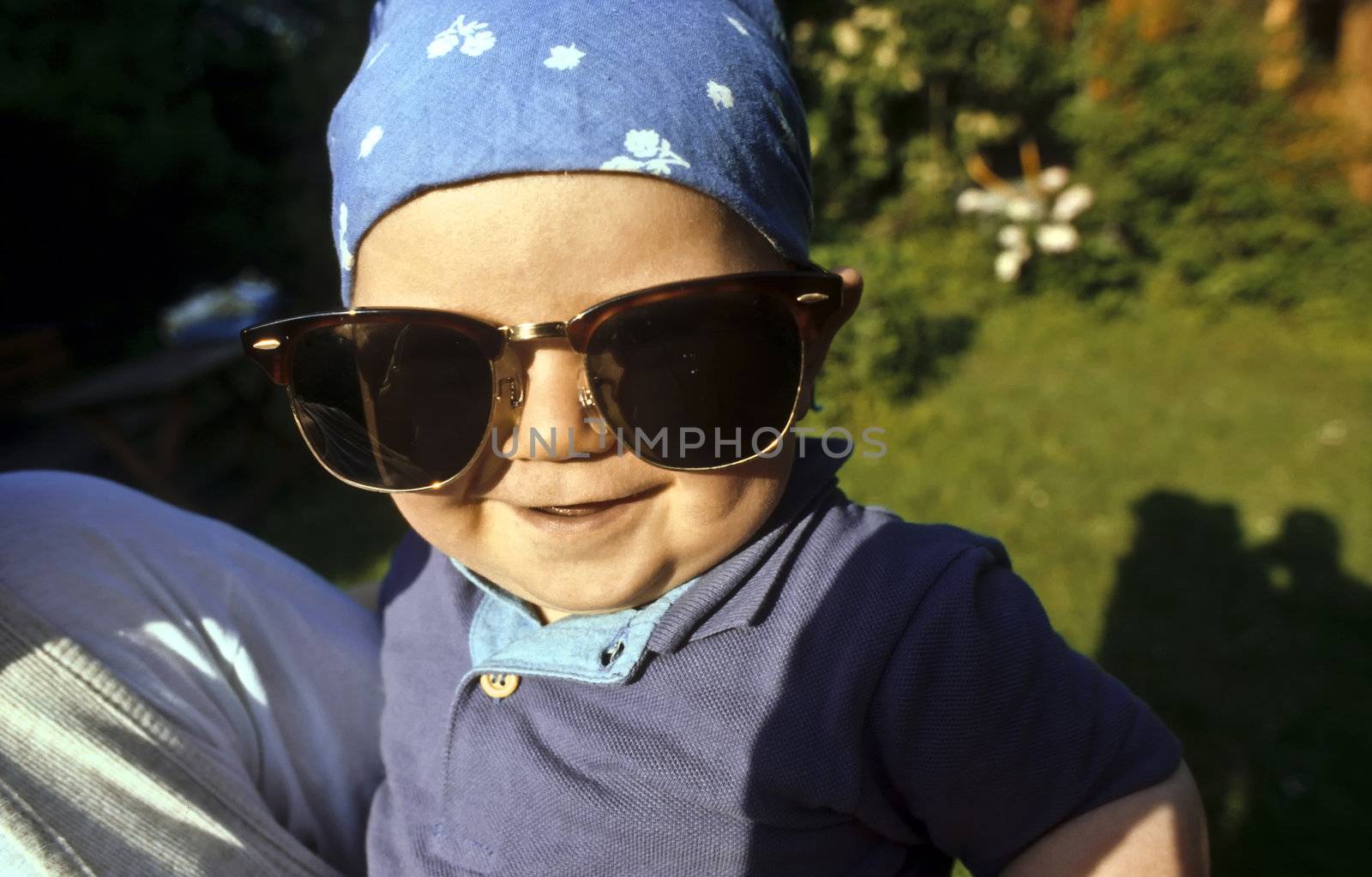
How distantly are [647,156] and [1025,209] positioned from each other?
6.36m

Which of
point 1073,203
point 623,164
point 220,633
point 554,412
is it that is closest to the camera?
point 623,164

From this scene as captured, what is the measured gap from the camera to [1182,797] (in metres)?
1.10

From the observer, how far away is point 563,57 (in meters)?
1.04

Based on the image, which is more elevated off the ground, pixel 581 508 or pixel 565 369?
pixel 565 369

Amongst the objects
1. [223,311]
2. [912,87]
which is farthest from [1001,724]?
[223,311]

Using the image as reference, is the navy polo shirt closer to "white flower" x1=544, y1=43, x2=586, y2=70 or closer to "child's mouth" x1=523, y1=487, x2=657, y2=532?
"child's mouth" x1=523, y1=487, x2=657, y2=532

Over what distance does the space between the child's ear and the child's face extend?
12 cm

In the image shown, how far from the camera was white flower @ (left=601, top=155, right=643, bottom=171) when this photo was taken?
3.23 ft

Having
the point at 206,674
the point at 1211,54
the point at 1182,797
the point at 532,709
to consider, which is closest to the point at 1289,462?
the point at 1211,54

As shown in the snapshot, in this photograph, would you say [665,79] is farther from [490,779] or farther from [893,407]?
[893,407]

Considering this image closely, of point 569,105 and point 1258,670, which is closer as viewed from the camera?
point 569,105

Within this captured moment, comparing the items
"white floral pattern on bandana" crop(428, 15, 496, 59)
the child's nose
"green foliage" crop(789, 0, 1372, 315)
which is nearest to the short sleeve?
the child's nose

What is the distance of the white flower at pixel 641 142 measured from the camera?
1000mm

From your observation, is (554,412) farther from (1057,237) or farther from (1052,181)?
(1052,181)
